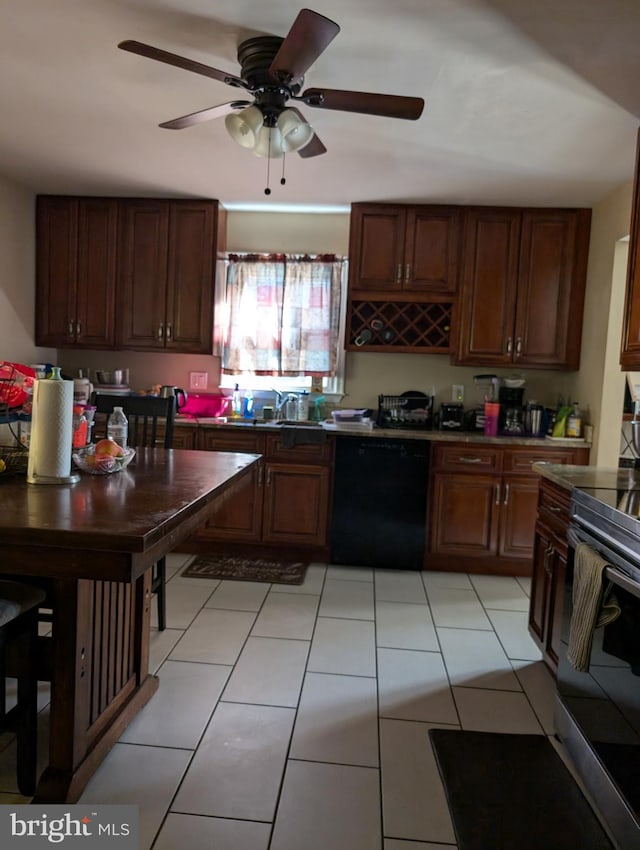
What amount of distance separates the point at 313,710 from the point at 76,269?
324 cm

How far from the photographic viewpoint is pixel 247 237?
417 cm

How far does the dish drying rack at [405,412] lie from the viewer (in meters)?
3.88

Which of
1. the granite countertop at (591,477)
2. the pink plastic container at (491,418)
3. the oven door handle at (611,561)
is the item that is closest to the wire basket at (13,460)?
the oven door handle at (611,561)

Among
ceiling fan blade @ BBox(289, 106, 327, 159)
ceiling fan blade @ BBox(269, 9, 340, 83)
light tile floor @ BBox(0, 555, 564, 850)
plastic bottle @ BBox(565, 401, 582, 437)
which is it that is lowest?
light tile floor @ BBox(0, 555, 564, 850)

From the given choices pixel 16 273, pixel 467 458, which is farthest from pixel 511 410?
pixel 16 273

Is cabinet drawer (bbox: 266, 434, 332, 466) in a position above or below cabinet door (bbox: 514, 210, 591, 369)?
below

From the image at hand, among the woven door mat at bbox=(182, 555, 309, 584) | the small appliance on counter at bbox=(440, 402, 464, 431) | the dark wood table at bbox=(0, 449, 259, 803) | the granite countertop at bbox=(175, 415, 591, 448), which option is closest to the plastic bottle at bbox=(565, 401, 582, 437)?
the granite countertop at bbox=(175, 415, 591, 448)

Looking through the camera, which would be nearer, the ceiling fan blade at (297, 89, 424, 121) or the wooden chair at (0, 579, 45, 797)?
the wooden chair at (0, 579, 45, 797)

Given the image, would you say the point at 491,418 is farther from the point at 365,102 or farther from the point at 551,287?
the point at 365,102

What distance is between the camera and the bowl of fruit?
1.69 meters

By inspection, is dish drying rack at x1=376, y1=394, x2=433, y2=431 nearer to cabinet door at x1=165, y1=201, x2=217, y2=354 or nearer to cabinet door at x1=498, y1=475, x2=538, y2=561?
cabinet door at x1=498, y1=475, x2=538, y2=561

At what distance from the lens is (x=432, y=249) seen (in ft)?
12.1

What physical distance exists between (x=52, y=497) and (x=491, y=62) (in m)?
2.01

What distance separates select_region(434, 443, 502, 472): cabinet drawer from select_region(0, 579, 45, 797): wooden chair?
98.9 inches
